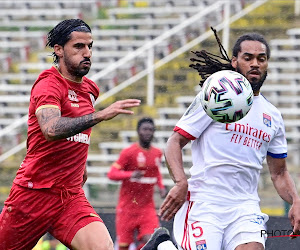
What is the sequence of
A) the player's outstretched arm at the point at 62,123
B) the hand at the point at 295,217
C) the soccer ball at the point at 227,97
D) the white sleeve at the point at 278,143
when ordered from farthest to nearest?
the white sleeve at the point at 278,143, the hand at the point at 295,217, the soccer ball at the point at 227,97, the player's outstretched arm at the point at 62,123

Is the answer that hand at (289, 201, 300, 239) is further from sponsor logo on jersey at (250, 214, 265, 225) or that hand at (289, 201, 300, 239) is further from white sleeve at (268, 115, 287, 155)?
white sleeve at (268, 115, 287, 155)

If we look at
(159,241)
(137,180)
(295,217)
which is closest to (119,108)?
(295,217)

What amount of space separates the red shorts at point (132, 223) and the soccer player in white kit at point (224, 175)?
4.39 m

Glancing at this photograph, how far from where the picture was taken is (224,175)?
5.79 metres

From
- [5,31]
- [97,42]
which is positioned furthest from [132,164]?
[5,31]

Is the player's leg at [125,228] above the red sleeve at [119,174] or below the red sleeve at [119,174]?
below

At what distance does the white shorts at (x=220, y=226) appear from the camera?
222 inches

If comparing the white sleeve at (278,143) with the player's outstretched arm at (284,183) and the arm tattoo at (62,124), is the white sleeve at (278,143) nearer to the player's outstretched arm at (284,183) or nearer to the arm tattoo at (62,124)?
the player's outstretched arm at (284,183)

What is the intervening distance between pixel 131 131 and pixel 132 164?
537 centimetres

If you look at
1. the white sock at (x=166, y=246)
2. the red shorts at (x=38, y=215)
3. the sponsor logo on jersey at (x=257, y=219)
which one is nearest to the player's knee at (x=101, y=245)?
the red shorts at (x=38, y=215)

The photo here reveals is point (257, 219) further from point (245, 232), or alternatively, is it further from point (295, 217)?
point (295, 217)

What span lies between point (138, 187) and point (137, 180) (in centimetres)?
10

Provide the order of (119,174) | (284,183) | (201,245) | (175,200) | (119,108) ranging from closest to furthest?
(119,108) → (175,200) → (201,245) → (284,183) → (119,174)

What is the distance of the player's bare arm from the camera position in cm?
552
